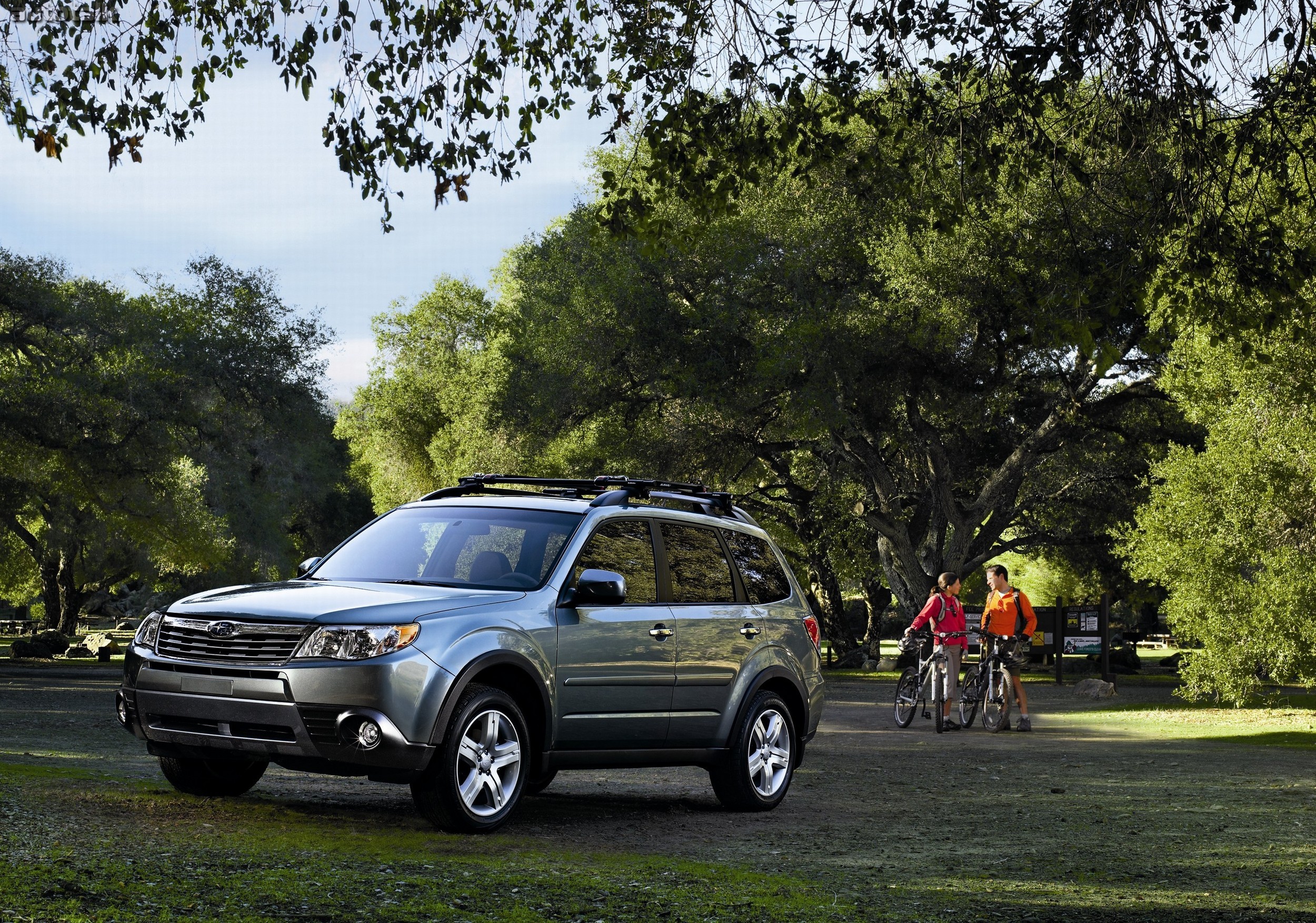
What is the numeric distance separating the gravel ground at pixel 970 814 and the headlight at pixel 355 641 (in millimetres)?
A: 1292

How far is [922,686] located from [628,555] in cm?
1119

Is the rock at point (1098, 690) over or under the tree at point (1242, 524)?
under

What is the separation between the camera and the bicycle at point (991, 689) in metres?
19.1

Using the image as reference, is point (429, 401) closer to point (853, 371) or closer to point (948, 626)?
point (853, 371)

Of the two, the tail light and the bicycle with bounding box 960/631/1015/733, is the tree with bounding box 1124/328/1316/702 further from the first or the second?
the tail light

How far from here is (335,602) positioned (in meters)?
8.12

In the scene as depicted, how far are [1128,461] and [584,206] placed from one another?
15559mm

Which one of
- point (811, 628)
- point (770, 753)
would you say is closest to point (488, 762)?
point (770, 753)

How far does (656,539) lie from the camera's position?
9.87m

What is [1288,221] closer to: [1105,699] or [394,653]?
[1105,699]

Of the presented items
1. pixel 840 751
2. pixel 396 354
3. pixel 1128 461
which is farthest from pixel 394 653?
pixel 396 354

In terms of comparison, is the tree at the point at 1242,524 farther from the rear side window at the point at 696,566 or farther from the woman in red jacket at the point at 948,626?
the rear side window at the point at 696,566

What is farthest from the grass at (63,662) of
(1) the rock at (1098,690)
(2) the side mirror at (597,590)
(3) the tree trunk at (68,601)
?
(2) the side mirror at (597,590)

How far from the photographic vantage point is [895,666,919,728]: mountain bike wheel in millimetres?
19922
